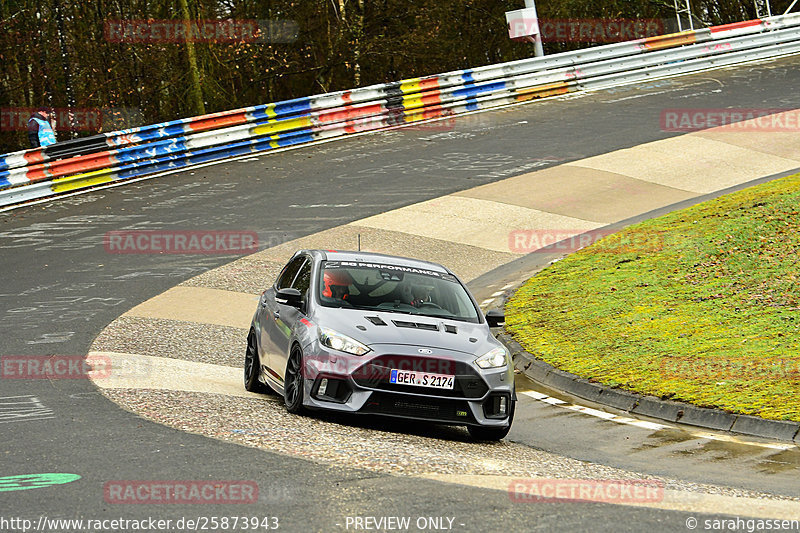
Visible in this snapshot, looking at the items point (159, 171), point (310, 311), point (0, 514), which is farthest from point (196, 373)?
point (159, 171)

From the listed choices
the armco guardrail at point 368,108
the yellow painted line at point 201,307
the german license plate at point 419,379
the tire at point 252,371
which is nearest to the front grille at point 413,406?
the german license plate at point 419,379

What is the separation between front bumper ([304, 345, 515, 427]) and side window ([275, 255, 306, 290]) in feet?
7.00

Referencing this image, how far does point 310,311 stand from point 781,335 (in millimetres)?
5507

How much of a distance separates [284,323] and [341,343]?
1.22 metres

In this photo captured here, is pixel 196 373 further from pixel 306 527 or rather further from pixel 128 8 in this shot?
pixel 128 8

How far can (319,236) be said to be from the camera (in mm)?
18703

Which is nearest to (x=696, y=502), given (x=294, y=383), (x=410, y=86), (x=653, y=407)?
(x=653, y=407)

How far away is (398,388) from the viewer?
29.1 feet

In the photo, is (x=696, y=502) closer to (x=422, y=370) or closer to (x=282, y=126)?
(x=422, y=370)

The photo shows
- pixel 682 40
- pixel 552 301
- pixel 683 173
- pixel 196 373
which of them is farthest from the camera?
pixel 682 40

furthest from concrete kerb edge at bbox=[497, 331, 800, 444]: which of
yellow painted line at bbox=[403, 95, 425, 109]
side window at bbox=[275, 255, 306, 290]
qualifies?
yellow painted line at bbox=[403, 95, 425, 109]

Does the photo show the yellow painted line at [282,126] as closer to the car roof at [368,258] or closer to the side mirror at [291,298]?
the car roof at [368,258]

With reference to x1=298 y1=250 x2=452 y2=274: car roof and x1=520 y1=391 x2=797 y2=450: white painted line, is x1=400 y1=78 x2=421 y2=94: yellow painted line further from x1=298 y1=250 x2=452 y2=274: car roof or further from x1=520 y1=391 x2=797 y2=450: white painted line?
x1=298 y1=250 x2=452 y2=274: car roof

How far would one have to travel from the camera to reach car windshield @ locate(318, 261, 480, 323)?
10.0 metres
